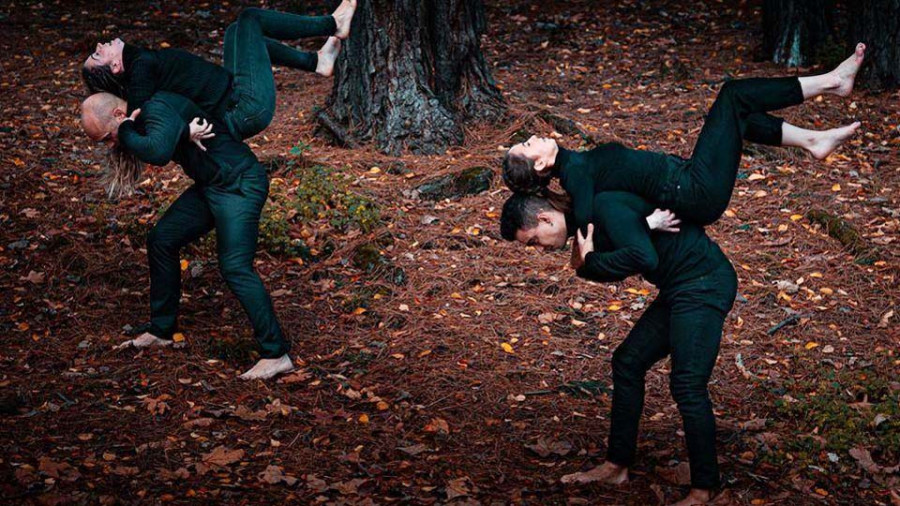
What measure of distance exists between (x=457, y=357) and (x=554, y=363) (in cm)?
64

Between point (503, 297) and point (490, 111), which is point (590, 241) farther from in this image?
point (490, 111)

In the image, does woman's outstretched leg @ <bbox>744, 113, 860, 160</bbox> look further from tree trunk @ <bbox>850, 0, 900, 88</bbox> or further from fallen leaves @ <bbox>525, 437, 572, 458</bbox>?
tree trunk @ <bbox>850, 0, 900, 88</bbox>

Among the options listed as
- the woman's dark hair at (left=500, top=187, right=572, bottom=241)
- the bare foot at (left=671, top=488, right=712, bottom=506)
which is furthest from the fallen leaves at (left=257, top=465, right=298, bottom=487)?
the bare foot at (left=671, top=488, right=712, bottom=506)

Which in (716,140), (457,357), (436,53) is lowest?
(457,357)

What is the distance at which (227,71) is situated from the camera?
230 inches

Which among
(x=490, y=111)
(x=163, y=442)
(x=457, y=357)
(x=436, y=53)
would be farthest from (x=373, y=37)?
(x=163, y=442)

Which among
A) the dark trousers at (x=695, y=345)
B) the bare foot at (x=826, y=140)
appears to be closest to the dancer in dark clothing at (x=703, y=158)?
the bare foot at (x=826, y=140)

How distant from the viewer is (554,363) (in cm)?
621

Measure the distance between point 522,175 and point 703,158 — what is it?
810 millimetres

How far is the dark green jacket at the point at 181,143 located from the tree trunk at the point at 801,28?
7.29 meters

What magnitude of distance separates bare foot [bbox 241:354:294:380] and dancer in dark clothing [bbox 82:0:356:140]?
1397mm

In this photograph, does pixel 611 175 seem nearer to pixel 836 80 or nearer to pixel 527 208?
pixel 527 208

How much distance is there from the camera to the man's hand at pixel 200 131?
18.3 ft

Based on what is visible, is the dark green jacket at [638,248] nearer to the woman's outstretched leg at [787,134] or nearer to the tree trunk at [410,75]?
the woman's outstretched leg at [787,134]
